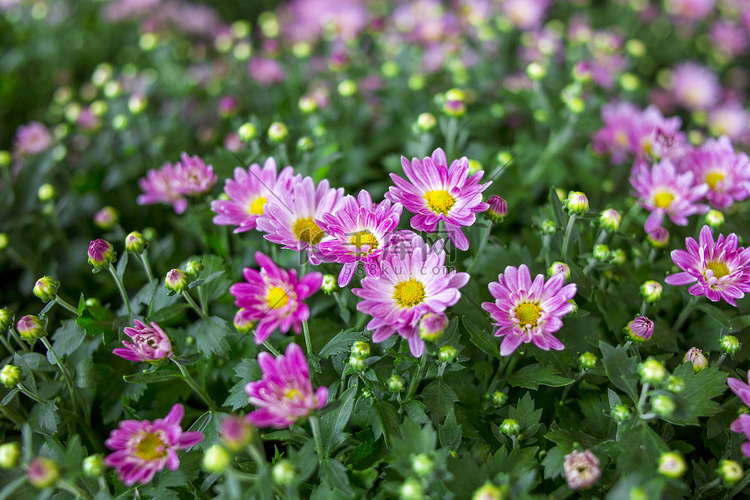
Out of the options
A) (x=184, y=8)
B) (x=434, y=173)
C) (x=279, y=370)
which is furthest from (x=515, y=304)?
(x=184, y=8)

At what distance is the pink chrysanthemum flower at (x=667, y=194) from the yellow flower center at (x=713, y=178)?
10 cm

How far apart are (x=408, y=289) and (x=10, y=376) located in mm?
1099

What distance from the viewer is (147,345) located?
1305mm

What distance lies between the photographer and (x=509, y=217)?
2.05m

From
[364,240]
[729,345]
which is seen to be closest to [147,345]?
[364,240]

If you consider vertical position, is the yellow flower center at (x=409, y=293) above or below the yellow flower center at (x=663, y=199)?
above

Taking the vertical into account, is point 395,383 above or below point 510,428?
above

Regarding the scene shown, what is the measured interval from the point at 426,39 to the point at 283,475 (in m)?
2.65

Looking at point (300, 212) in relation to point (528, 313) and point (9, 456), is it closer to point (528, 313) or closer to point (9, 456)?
point (528, 313)

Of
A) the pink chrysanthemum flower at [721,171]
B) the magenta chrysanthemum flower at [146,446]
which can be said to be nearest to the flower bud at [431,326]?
the magenta chrysanthemum flower at [146,446]

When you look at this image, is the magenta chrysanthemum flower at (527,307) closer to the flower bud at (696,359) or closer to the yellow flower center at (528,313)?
the yellow flower center at (528,313)

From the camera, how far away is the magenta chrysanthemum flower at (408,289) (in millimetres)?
1240

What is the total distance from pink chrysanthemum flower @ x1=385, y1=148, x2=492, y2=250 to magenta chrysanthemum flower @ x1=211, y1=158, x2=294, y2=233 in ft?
1.26

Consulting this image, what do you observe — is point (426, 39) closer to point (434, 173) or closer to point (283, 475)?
point (434, 173)
